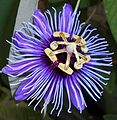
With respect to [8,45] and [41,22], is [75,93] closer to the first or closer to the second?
[41,22]

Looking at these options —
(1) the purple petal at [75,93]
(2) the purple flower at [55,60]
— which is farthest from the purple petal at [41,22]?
(1) the purple petal at [75,93]

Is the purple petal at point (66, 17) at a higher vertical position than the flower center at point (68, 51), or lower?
higher

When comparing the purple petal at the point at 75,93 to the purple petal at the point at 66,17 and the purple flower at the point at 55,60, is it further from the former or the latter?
the purple petal at the point at 66,17

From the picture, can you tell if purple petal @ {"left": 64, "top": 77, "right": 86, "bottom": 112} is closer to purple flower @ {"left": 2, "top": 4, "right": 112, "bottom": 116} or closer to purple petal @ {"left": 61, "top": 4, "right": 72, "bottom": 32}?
purple flower @ {"left": 2, "top": 4, "right": 112, "bottom": 116}

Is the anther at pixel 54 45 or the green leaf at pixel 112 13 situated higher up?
the green leaf at pixel 112 13

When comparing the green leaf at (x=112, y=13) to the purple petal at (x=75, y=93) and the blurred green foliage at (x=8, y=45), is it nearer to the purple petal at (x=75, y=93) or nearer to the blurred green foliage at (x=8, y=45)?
the blurred green foliage at (x=8, y=45)

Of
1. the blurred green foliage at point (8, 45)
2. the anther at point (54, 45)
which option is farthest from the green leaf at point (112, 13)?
the anther at point (54, 45)

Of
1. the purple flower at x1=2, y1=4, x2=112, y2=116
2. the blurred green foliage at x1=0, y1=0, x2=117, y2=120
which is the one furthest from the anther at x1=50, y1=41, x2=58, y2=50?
the blurred green foliage at x1=0, y1=0, x2=117, y2=120

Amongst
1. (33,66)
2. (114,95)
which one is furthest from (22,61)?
(114,95)

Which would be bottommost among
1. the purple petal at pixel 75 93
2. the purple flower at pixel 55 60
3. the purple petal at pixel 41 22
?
the purple petal at pixel 75 93

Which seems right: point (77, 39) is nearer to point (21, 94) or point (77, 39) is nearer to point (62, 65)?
point (62, 65)
